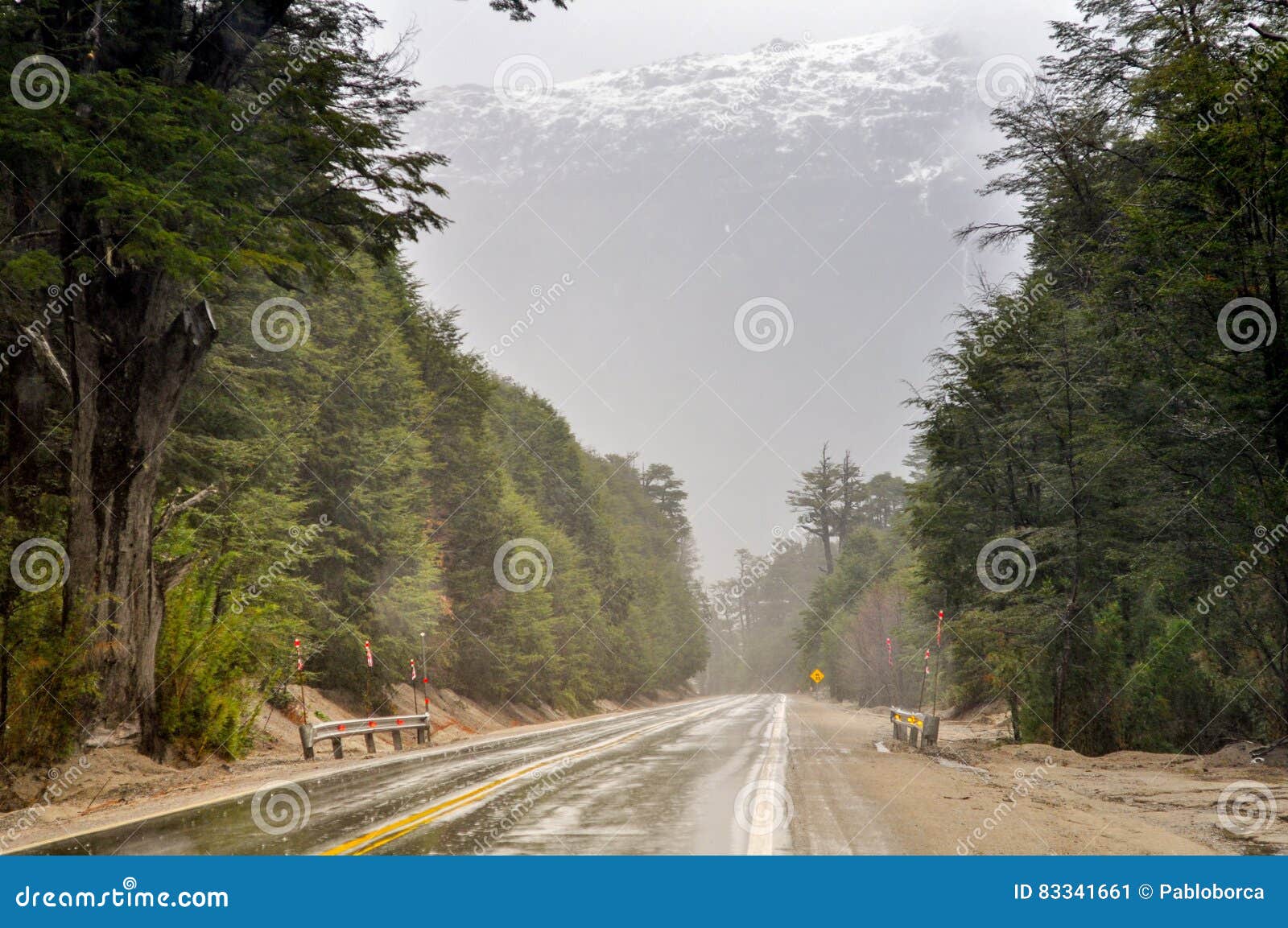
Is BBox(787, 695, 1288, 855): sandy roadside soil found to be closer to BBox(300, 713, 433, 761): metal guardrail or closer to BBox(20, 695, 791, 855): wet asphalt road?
Answer: BBox(20, 695, 791, 855): wet asphalt road

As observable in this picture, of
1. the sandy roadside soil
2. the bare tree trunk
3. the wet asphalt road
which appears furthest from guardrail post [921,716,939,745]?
the bare tree trunk

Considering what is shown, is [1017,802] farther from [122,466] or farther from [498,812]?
[122,466]

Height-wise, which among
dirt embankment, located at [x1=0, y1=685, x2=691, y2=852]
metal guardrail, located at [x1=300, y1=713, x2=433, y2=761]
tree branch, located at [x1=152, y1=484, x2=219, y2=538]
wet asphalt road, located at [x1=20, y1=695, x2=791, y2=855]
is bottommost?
metal guardrail, located at [x1=300, y1=713, x2=433, y2=761]

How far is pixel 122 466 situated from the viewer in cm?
1422

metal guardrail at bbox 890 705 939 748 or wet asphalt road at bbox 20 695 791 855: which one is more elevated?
wet asphalt road at bbox 20 695 791 855

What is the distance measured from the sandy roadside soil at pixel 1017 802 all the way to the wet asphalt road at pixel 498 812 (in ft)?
2.16

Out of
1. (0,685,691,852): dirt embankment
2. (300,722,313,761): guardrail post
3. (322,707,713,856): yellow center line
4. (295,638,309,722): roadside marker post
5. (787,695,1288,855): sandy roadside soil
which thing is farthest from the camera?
(295,638,309,722): roadside marker post

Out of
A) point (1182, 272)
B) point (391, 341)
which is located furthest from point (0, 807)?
point (391, 341)

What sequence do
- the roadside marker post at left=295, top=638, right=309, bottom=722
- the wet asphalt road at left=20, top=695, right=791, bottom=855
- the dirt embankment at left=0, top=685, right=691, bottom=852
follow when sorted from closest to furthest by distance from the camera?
the wet asphalt road at left=20, top=695, right=791, bottom=855, the dirt embankment at left=0, top=685, right=691, bottom=852, the roadside marker post at left=295, top=638, right=309, bottom=722

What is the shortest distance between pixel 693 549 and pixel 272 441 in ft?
436

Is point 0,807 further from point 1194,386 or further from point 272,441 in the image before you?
point 1194,386

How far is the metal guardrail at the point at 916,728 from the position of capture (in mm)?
21422

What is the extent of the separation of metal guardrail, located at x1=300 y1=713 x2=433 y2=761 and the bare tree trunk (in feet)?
11.9

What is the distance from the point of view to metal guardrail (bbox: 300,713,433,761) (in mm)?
17781
